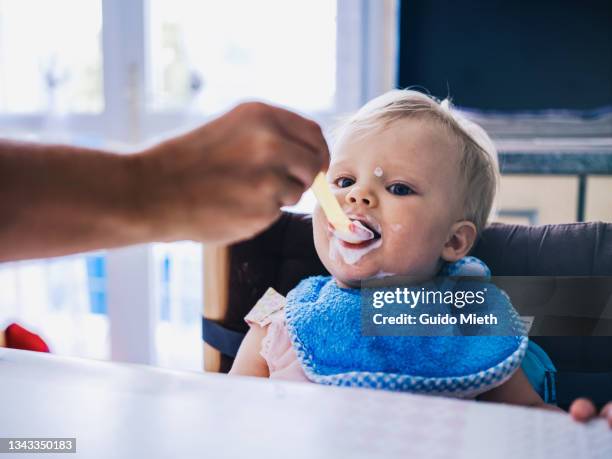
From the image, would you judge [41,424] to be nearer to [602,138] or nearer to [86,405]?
[86,405]

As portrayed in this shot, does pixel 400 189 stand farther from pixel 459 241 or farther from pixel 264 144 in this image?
pixel 264 144

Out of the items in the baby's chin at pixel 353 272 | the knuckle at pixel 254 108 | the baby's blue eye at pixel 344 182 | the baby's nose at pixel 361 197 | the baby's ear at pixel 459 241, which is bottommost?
the baby's chin at pixel 353 272

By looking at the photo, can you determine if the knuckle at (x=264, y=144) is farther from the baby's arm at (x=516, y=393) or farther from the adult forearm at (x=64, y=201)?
the baby's arm at (x=516, y=393)

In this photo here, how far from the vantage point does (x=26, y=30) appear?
1369 mm

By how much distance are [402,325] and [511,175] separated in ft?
1.73

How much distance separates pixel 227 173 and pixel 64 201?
85mm

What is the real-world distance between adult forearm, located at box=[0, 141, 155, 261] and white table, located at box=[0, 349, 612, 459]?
122 millimetres

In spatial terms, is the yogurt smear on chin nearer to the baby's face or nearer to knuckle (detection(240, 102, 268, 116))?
the baby's face

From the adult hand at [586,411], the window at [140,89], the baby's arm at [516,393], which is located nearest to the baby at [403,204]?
the baby's arm at [516,393]

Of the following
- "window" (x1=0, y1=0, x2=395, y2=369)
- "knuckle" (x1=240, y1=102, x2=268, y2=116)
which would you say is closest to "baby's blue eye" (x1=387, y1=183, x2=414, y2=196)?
"knuckle" (x1=240, y1=102, x2=268, y2=116)

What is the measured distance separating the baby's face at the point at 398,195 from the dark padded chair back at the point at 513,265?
7 centimetres

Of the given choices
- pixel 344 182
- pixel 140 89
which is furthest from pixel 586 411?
pixel 140 89

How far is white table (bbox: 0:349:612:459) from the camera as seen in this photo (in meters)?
0.35

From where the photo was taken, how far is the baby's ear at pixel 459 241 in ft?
1.93
